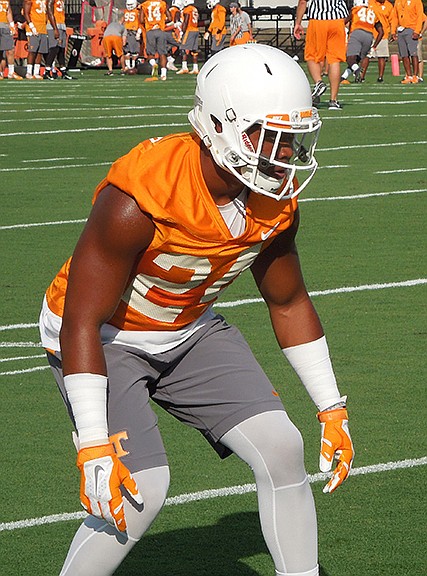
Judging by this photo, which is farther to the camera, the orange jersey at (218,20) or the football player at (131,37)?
the orange jersey at (218,20)

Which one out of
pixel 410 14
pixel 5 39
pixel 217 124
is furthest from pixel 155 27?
pixel 217 124

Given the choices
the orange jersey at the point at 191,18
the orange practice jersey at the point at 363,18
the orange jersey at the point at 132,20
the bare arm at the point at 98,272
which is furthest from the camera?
the orange jersey at the point at 132,20

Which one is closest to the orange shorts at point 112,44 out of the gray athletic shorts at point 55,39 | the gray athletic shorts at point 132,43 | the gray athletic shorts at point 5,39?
the gray athletic shorts at point 132,43

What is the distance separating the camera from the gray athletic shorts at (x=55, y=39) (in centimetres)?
3005

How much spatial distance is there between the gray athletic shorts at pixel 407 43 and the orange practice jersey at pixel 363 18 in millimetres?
904

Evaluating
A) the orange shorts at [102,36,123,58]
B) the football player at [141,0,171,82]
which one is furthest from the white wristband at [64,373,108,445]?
the orange shorts at [102,36,123,58]

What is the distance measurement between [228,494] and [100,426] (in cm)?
167

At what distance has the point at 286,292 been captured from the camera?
13.8ft

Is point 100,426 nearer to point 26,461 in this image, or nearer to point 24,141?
point 26,461

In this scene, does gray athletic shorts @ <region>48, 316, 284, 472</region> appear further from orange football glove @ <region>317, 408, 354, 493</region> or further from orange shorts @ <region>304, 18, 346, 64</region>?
orange shorts @ <region>304, 18, 346, 64</region>

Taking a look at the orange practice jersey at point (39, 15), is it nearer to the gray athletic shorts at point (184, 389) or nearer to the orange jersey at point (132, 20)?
the orange jersey at point (132, 20)

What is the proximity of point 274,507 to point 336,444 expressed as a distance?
32cm

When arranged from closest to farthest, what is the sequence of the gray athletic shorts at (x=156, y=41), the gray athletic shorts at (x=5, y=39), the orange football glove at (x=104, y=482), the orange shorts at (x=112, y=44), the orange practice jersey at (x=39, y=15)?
the orange football glove at (x=104, y=482), the orange practice jersey at (x=39, y=15), the gray athletic shorts at (x=5, y=39), the gray athletic shorts at (x=156, y=41), the orange shorts at (x=112, y=44)

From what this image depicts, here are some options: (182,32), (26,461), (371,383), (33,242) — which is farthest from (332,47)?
(182,32)
